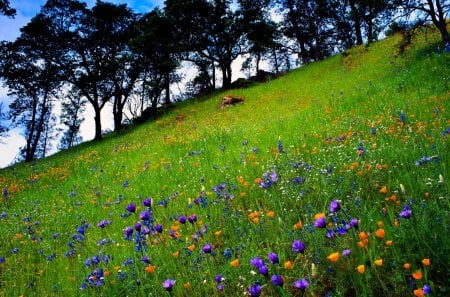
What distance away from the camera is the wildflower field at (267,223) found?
93.0 inches

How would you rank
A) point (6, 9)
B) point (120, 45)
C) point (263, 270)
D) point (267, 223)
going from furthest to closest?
1. point (120, 45)
2. point (6, 9)
3. point (267, 223)
4. point (263, 270)

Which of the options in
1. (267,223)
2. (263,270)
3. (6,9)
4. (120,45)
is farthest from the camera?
(120,45)

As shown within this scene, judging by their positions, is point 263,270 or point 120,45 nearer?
point 263,270

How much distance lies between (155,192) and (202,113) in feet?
63.7

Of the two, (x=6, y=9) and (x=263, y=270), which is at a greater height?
(x=6, y=9)

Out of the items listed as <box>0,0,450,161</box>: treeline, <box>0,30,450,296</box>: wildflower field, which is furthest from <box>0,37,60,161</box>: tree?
<box>0,30,450,296</box>: wildflower field

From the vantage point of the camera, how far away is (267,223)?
3439mm

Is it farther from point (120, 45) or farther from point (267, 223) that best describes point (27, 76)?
point (267, 223)

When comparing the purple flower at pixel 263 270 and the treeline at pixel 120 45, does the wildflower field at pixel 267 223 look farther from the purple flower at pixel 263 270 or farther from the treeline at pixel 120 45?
the treeline at pixel 120 45

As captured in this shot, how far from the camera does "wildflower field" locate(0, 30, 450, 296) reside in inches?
93.0

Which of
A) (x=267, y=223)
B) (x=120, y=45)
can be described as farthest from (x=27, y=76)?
(x=267, y=223)

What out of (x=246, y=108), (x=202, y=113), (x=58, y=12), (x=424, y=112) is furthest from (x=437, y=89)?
(x=58, y=12)

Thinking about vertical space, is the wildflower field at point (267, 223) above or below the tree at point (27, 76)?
below

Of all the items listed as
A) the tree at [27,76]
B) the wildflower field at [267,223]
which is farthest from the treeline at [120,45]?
the wildflower field at [267,223]
